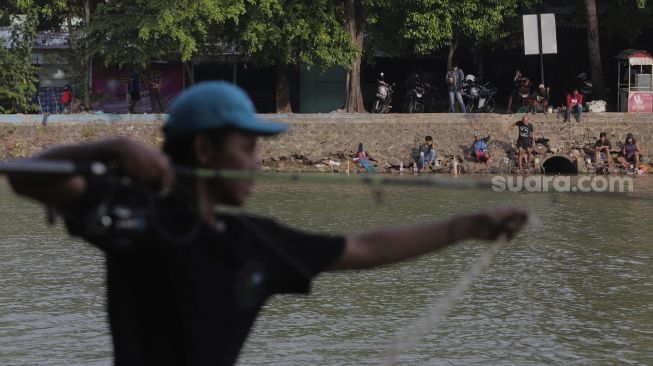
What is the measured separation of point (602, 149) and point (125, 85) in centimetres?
1408

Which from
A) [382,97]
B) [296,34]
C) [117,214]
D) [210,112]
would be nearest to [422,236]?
[210,112]

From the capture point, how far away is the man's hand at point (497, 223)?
2.81m

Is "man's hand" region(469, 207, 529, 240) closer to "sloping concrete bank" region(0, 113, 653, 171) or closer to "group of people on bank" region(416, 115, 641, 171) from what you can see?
"group of people on bank" region(416, 115, 641, 171)

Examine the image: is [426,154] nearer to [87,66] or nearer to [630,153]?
[630,153]

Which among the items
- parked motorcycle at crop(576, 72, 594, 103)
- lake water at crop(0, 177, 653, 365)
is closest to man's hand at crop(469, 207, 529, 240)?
lake water at crop(0, 177, 653, 365)

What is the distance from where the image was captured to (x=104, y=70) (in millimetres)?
33844

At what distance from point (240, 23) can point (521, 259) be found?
1589cm

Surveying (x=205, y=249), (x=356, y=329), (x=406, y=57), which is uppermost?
(x=406, y=57)

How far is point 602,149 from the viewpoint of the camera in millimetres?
27219

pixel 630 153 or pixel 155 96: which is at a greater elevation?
pixel 155 96

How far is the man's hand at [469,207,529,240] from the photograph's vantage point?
281 centimetres

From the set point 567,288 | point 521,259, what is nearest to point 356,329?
point 567,288

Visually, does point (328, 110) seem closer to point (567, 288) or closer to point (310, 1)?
point (310, 1)

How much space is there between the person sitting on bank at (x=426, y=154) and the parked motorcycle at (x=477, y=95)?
289cm
